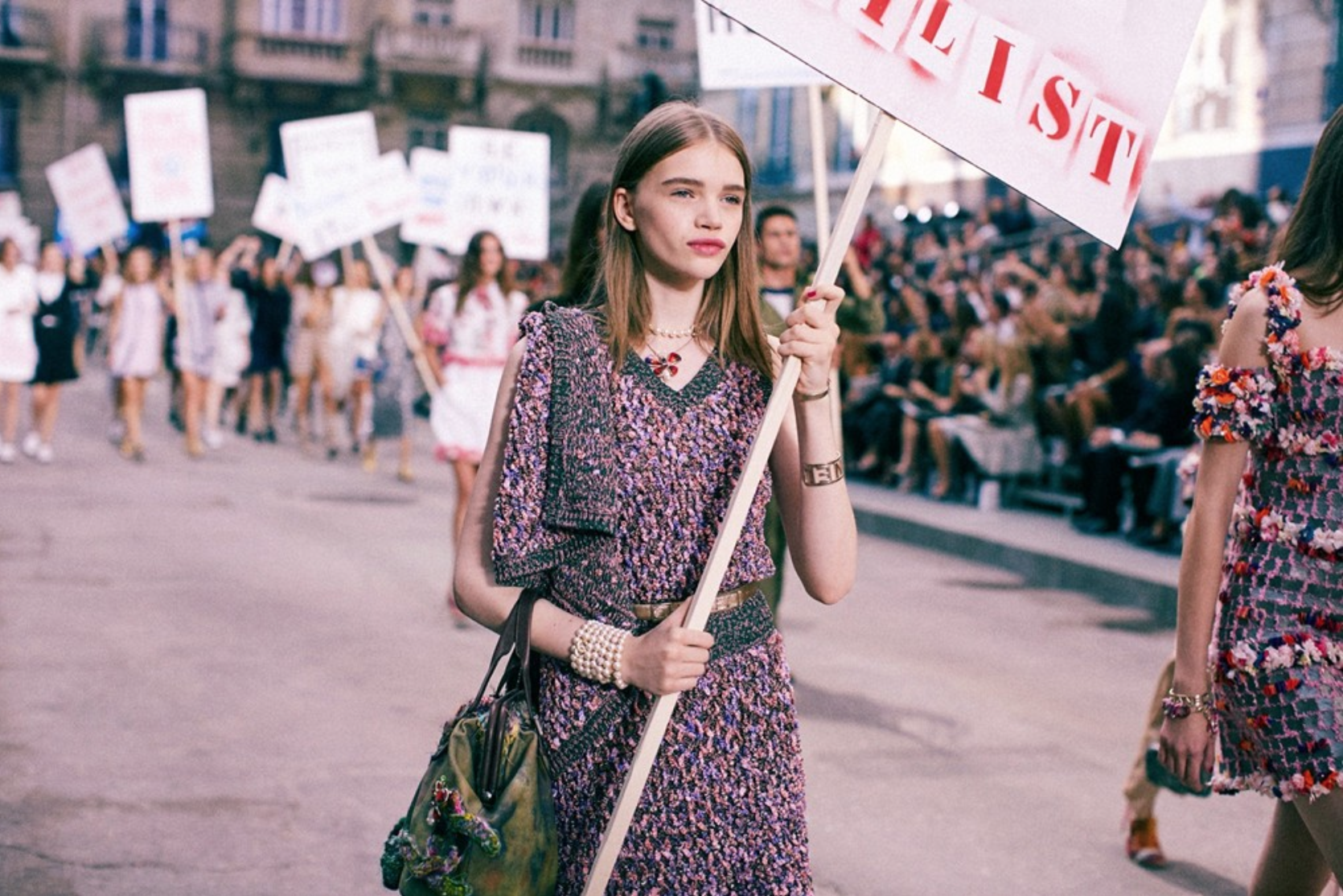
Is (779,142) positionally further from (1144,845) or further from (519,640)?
(519,640)

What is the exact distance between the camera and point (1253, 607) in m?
2.86

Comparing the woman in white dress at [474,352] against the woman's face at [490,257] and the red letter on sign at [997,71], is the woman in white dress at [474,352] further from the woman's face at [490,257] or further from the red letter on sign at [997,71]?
the red letter on sign at [997,71]

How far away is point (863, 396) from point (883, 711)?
9.03 meters

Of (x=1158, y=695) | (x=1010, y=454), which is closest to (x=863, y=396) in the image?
(x=1010, y=454)

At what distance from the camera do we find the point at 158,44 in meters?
46.3

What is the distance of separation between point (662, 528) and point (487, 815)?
0.49 meters

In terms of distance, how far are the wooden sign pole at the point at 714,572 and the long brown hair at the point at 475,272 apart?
262 inches

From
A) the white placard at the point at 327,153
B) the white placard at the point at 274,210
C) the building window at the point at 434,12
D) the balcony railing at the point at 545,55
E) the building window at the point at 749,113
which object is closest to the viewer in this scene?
the white placard at the point at 327,153

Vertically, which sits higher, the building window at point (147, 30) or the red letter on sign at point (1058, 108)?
the building window at point (147, 30)

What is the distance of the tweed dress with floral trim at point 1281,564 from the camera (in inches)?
110

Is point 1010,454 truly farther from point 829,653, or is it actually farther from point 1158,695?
point 1158,695

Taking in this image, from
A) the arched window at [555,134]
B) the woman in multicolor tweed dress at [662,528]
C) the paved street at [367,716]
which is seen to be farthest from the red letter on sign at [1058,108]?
the arched window at [555,134]

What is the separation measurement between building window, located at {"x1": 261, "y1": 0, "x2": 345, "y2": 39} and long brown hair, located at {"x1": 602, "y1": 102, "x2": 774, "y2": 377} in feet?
148

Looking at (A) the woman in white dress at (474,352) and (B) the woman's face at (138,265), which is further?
(B) the woman's face at (138,265)
